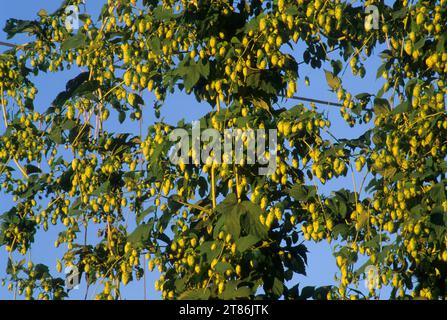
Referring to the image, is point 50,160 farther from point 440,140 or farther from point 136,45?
point 440,140

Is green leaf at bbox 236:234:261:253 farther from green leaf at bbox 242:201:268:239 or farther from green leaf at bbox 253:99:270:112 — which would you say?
green leaf at bbox 253:99:270:112

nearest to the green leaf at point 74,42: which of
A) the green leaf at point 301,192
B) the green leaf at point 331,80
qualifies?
the green leaf at point 331,80

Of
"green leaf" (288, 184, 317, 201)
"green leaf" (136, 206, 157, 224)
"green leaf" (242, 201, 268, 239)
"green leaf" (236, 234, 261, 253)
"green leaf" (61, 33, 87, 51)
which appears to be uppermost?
"green leaf" (61, 33, 87, 51)

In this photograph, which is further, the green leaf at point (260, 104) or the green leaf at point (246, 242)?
the green leaf at point (260, 104)

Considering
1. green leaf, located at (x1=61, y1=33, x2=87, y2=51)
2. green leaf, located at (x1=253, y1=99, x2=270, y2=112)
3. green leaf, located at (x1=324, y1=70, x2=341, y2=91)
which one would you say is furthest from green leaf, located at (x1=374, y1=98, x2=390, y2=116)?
green leaf, located at (x1=61, y1=33, x2=87, y2=51)

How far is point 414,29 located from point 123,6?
1.78 metres

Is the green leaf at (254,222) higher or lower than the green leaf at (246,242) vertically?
higher

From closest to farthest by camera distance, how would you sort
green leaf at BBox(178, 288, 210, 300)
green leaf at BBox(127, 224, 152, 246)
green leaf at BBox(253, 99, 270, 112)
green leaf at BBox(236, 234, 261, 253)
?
green leaf at BBox(236, 234, 261, 253) → green leaf at BBox(178, 288, 210, 300) → green leaf at BBox(127, 224, 152, 246) → green leaf at BBox(253, 99, 270, 112)

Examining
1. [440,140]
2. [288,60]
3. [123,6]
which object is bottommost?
[440,140]

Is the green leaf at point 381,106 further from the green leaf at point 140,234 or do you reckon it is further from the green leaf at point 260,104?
the green leaf at point 140,234

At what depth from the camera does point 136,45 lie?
680cm

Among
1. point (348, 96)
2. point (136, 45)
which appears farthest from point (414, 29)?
point (136, 45)
